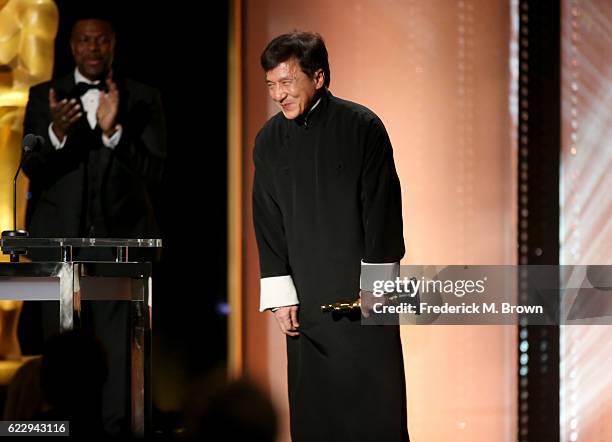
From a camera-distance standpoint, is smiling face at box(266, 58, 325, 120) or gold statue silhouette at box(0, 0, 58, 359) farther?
gold statue silhouette at box(0, 0, 58, 359)

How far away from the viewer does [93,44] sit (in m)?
3.93

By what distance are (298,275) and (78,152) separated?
1.14 meters

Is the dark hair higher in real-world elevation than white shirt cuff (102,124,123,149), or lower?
higher

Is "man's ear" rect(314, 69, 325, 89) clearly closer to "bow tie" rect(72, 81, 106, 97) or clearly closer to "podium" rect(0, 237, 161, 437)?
"podium" rect(0, 237, 161, 437)

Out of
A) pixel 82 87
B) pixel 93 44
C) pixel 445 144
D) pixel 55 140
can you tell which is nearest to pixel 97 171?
pixel 55 140

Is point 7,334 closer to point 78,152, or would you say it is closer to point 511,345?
point 78,152

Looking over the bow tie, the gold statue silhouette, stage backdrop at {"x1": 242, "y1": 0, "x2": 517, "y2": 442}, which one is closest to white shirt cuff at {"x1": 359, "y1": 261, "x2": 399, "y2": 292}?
stage backdrop at {"x1": 242, "y1": 0, "x2": 517, "y2": 442}

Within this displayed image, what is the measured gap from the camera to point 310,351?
338 centimetres

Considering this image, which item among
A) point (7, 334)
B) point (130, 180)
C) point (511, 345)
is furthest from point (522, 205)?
point (7, 334)

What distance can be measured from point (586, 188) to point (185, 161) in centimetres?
162

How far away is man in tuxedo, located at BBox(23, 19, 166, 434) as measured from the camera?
3.89 meters

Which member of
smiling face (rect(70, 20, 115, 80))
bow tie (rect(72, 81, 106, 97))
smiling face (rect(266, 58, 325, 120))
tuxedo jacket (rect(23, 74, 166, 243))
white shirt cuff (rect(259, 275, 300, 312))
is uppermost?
smiling face (rect(70, 20, 115, 80))

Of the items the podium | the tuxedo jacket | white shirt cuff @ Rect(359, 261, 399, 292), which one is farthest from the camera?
the tuxedo jacket

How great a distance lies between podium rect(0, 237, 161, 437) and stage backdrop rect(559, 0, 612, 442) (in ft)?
5.58
